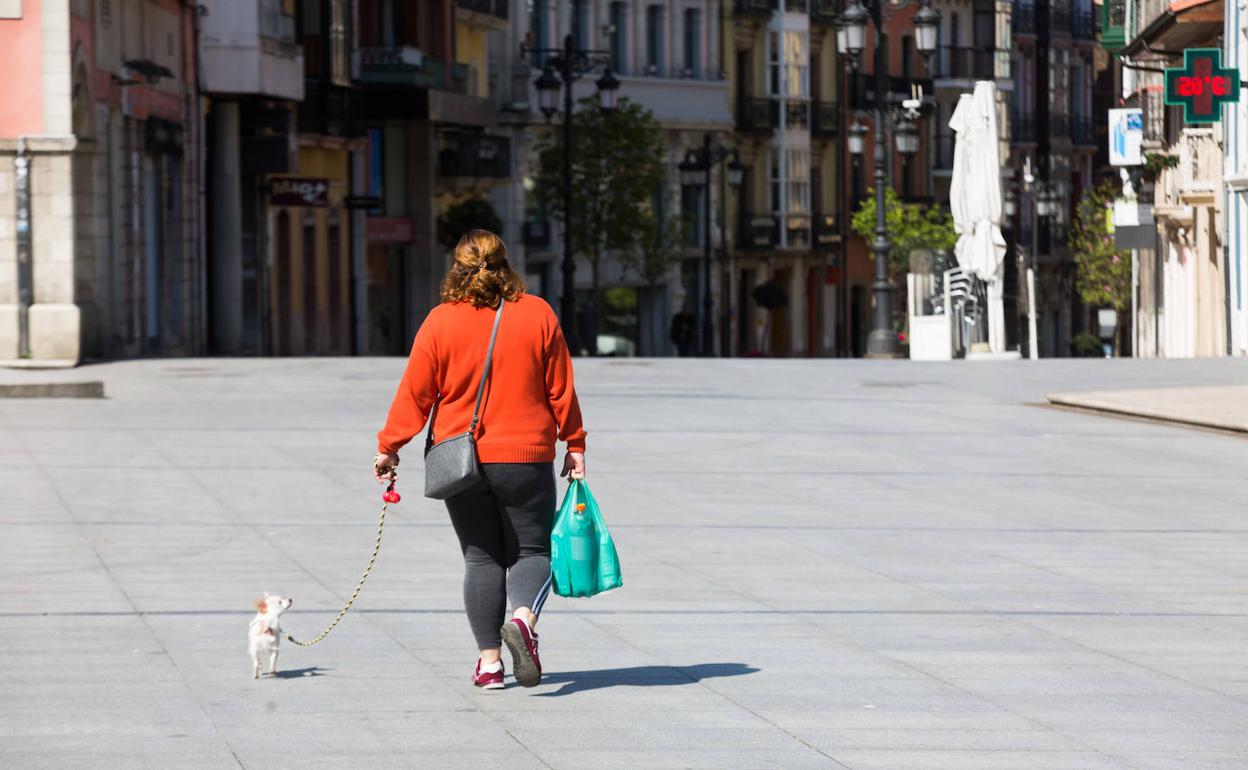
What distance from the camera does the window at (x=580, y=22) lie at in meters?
69.9

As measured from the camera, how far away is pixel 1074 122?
99938mm

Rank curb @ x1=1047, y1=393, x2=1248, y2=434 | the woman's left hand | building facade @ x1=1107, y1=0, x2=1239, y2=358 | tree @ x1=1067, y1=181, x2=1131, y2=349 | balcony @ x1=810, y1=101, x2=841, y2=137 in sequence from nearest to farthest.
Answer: the woman's left hand < curb @ x1=1047, y1=393, x2=1248, y2=434 < building facade @ x1=1107, y1=0, x2=1239, y2=358 < tree @ x1=1067, y1=181, x2=1131, y2=349 < balcony @ x1=810, y1=101, x2=841, y2=137

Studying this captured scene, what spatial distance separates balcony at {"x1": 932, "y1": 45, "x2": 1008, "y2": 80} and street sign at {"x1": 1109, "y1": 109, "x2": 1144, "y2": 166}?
3379 cm

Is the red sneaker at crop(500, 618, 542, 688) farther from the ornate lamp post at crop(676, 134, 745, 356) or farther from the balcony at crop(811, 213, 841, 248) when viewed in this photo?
A: the balcony at crop(811, 213, 841, 248)

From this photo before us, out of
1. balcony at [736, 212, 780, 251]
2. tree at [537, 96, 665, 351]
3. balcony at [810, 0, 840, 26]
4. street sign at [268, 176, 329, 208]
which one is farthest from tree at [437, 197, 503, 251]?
balcony at [810, 0, 840, 26]

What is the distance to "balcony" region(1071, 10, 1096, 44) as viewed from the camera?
329 feet

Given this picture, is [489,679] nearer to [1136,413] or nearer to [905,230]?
[1136,413]

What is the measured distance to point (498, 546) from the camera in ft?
30.8

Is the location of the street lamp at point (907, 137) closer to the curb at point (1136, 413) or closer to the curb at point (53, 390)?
the curb at point (1136, 413)

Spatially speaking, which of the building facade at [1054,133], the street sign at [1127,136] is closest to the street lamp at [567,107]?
the street sign at [1127,136]

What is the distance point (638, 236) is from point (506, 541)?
5262 centimetres

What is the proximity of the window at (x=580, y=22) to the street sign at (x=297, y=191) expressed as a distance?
76.6ft

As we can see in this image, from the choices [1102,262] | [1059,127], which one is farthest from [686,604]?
[1059,127]

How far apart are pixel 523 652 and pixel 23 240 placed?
2435cm
